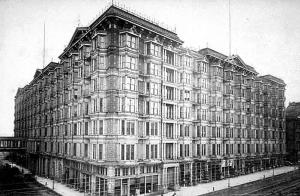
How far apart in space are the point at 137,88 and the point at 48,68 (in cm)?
3115

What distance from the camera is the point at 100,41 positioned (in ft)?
127

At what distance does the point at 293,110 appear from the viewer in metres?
88.4

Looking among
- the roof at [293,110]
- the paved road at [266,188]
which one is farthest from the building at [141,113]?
the roof at [293,110]

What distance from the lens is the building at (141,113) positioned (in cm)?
3738

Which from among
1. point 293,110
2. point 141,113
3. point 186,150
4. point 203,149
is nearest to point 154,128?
point 141,113

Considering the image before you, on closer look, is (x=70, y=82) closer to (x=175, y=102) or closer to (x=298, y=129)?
(x=175, y=102)

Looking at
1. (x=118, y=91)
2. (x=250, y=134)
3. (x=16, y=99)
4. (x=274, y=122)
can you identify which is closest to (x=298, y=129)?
(x=274, y=122)

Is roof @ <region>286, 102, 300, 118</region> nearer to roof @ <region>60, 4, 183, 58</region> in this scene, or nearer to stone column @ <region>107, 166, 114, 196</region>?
roof @ <region>60, 4, 183, 58</region>

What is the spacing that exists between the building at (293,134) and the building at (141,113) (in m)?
18.5

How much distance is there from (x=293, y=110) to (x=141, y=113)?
222ft

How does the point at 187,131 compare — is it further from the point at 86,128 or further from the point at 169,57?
the point at 86,128

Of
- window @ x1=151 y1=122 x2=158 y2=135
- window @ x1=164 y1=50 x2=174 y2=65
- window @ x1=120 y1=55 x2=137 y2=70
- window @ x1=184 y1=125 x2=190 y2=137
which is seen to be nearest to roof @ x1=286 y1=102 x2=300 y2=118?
window @ x1=184 y1=125 x2=190 y2=137

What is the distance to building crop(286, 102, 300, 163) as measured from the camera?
8331cm

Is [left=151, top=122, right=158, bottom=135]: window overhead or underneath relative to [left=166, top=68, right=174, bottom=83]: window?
underneath
